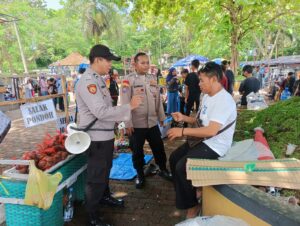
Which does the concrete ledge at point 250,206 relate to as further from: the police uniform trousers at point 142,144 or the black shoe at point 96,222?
the police uniform trousers at point 142,144

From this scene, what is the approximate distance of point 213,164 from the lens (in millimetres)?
2654

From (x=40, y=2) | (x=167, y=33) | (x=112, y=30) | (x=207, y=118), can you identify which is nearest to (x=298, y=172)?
(x=207, y=118)

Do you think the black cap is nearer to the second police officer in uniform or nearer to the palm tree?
the second police officer in uniform

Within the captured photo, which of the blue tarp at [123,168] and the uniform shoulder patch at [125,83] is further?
the blue tarp at [123,168]

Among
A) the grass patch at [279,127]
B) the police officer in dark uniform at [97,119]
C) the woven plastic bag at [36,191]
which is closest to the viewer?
the woven plastic bag at [36,191]

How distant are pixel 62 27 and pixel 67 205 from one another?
33267 mm

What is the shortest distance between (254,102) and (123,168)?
425 centimetres

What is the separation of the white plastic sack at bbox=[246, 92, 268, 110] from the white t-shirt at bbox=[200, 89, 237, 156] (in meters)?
4.67

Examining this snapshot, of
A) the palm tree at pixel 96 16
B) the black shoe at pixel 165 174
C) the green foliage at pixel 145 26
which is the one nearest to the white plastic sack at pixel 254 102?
the green foliage at pixel 145 26

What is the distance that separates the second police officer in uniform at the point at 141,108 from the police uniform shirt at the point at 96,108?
0.91 m

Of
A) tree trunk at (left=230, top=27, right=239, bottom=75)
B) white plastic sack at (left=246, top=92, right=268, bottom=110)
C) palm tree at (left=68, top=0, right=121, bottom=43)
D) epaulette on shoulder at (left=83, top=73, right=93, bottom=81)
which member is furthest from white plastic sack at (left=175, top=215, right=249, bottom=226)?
palm tree at (left=68, top=0, right=121, bottom=43)

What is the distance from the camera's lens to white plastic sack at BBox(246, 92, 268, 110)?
23.8 feet

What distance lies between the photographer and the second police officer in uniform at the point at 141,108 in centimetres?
400

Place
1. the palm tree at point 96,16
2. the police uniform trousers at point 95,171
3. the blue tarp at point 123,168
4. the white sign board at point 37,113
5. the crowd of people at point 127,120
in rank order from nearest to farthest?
the crowd of people at point 127,120 → the police uniform trousers at point 95,171 → the white sign board at point 37,113 → the blue tarp at point 123,168 → the palm tree at point 96,16
